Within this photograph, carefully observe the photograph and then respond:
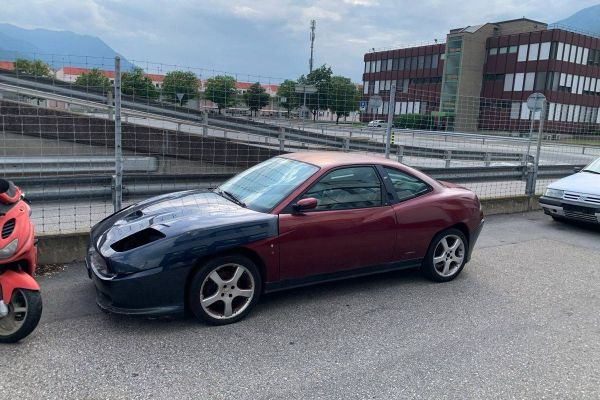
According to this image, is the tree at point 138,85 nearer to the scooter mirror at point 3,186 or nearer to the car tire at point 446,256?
the scooter mirror at point 3,186

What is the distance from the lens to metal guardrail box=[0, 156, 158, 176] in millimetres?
8367

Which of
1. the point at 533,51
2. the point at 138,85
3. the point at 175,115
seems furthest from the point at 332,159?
the point at 533,51

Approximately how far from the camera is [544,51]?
2223 inches

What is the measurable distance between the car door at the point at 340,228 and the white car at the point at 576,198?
4.80 m

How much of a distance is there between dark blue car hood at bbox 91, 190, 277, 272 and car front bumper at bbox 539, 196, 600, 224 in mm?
6092

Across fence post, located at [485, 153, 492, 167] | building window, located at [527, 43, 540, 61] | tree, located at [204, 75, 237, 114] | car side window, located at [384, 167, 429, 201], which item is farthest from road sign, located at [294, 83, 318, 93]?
building window, located at [527, 43, 540, 61]

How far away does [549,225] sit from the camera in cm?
852

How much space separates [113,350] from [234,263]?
3.60 feet

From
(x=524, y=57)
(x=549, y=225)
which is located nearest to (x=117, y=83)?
(x=549, y=225)

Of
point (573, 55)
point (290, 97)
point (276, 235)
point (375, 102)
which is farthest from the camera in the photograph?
point (573, 55)

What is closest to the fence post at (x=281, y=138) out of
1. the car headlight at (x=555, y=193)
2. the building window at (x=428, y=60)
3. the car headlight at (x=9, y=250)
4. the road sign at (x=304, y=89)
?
the road sign at (x=304, y=89)

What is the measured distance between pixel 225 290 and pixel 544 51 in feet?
206

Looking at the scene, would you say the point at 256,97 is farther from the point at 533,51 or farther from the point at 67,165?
the point at 533,51

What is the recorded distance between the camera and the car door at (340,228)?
425 centimetres
